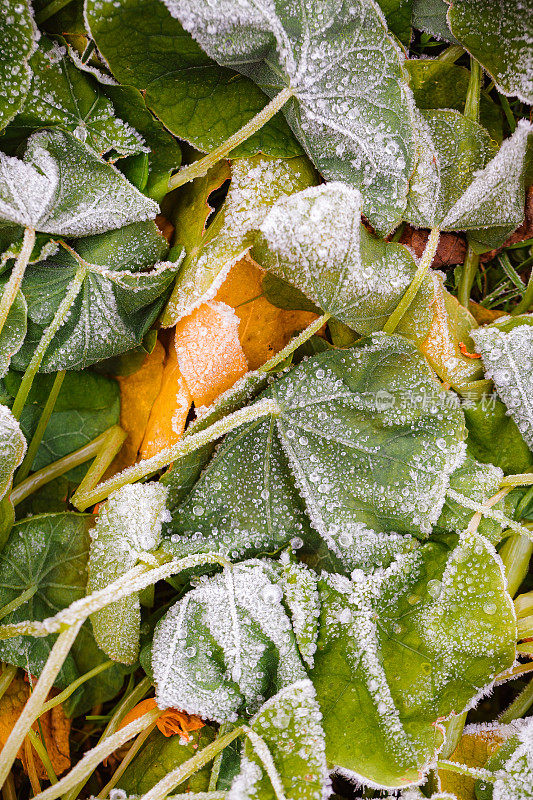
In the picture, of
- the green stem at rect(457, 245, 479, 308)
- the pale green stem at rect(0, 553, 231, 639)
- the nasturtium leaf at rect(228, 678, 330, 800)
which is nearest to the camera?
the pale green stem at rect(0, 553, 231, 639)

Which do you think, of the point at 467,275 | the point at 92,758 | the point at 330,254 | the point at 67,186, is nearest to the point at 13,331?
the point at 67,186

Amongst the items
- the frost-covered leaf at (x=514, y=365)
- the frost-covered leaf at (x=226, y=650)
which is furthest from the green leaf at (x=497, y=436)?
the frost-covered leaf at (x=226, y=650)

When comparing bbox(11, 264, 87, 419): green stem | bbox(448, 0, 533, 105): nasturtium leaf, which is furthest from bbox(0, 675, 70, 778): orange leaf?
bbox(448, 0, 533, 105): nasturtium leaf

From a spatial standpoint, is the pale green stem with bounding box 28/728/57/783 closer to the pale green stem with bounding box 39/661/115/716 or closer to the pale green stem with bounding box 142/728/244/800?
the pale green stem with bounding box 39/661/115/716

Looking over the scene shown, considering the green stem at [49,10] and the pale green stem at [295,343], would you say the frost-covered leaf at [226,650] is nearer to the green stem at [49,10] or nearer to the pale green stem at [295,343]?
the pale green stem at [295,343]

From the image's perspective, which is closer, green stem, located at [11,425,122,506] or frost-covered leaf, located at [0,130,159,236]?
frost-covered leaf, located at [0,130,159,236]

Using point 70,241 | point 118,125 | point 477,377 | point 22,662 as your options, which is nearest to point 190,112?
point 118,125

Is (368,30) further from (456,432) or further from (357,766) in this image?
(357,766)

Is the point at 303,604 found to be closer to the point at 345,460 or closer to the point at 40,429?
the point at 345,460
